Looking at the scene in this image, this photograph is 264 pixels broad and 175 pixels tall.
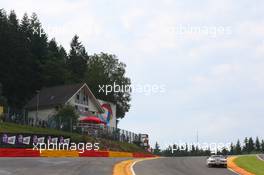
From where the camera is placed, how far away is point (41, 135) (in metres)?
47.9

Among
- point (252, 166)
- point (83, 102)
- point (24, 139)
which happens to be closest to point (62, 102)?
point (83, 102)

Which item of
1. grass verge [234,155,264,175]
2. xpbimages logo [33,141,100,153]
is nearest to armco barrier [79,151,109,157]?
xpbimages logo [33,141,100,153]

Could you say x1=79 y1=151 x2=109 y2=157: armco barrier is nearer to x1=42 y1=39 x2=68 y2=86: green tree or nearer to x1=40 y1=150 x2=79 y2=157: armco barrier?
x1=40 y1=150 x2=79 y2=157: armco barrier

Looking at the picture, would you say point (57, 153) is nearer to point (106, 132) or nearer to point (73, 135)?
point (73, 135)

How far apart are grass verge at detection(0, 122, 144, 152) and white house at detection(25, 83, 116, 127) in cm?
1747

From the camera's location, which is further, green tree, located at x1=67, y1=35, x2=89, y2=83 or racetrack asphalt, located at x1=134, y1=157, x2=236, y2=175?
green tree, located at x1=67, y1=35, x2=89, y2=83

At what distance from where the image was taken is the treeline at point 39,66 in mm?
94312

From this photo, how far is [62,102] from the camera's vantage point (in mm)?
84188

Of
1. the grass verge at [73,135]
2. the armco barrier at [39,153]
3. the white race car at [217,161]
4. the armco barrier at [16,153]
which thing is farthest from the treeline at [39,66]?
the white race car at [217,161]

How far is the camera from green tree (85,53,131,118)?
113m

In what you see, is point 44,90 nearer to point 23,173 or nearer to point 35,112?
point 35,112

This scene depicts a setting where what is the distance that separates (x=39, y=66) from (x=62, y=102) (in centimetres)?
2260

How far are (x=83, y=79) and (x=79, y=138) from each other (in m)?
58.7

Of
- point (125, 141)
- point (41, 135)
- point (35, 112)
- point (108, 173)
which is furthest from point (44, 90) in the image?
point (108, 173)
